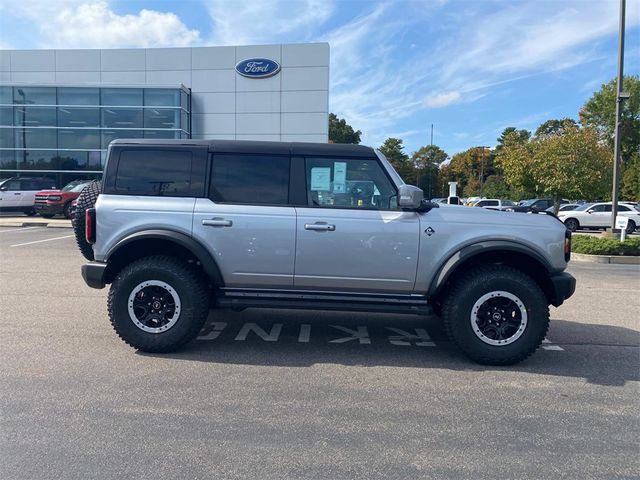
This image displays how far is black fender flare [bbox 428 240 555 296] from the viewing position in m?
4.60

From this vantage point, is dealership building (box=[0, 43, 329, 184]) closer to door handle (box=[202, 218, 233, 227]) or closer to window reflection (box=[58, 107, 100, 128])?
window reflection (box=[58, 107, 100, 128])

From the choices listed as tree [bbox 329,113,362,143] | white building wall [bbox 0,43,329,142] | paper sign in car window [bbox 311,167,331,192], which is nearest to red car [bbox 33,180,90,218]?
white building wall [bbox 0,43,329,142]

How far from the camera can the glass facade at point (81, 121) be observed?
26391 millimetres

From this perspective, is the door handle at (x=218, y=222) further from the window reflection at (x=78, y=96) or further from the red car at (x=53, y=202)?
the window reflection at (x=78, y=96)

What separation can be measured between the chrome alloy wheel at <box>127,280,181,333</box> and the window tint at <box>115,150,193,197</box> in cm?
92

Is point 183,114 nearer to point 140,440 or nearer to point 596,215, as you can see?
point 596,215

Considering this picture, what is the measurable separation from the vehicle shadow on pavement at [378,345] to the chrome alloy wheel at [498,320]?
0.30 m

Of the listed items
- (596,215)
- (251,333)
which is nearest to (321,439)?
(251,333)

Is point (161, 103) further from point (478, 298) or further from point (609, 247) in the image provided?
point (478, 298)

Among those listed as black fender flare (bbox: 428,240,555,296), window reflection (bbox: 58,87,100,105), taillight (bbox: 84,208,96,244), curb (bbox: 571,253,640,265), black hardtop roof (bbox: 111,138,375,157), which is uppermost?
window reflection (bbox: 58,87,100,105)

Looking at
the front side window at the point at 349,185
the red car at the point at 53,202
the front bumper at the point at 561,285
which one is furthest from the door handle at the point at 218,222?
the red car at the point at 53,202

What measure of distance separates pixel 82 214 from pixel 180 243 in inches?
48.4

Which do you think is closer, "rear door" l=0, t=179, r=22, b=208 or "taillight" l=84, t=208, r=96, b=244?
"taillight" l=84, t=208, r=96, b=244

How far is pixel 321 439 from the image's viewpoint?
130 inches
